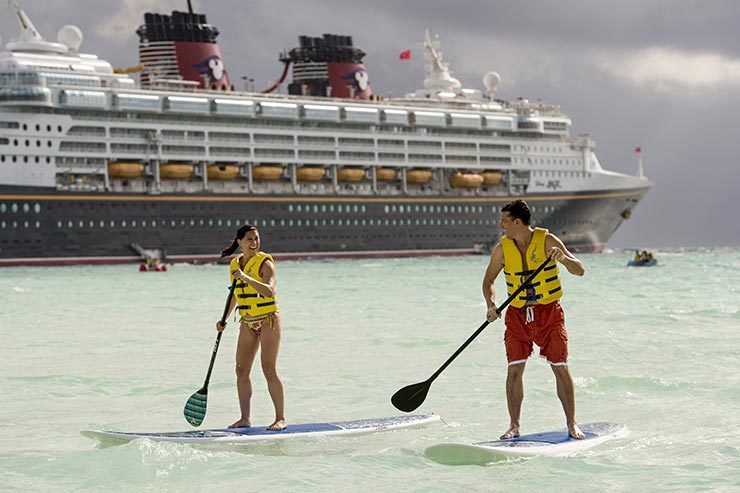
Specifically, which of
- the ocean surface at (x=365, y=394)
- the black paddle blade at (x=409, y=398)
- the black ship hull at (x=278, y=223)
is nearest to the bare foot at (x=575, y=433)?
the ocean surface at (x=365, y=394)

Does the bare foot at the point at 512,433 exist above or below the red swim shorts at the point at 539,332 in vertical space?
below

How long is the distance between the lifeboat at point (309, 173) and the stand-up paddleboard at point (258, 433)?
5785 cm

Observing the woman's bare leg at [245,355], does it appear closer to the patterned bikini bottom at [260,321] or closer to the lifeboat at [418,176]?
the patterned bikini bottom at [260,321]

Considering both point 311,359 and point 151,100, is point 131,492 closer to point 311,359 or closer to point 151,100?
point 311,359

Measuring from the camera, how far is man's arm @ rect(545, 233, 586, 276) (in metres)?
8.62

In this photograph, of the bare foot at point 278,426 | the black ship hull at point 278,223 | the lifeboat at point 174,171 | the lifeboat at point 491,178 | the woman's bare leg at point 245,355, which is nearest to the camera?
the woman's bare leg at point 245,355

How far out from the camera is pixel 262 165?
224 ft

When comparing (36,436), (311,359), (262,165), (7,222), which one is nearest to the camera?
(36,436)

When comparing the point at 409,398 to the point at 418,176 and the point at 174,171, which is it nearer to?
the point at 174,171

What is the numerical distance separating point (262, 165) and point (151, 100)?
25.7 feet


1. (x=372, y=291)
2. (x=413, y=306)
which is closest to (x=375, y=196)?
(x=372, y=291)

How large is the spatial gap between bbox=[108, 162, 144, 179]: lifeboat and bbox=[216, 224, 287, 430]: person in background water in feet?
174

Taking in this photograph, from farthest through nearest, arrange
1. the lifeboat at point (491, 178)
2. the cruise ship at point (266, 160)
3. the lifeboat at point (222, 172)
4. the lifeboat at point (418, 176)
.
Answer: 1. the lifeboat at point (491, 178)
2. the lifeboat at point (418, 176)
3. the lifeboat at point (222, 172)
4. the cruise ship at point (266, 160)

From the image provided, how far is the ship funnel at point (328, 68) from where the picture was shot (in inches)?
3066
